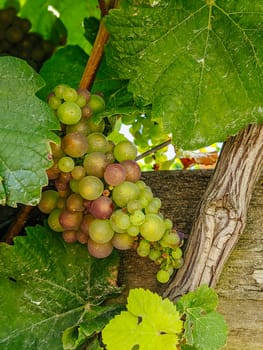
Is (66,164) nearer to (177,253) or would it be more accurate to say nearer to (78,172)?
(78,172)

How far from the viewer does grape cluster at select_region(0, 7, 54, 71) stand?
1.66 m

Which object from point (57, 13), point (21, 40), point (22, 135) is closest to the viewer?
point (22, 135)

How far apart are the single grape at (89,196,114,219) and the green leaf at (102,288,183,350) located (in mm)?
124

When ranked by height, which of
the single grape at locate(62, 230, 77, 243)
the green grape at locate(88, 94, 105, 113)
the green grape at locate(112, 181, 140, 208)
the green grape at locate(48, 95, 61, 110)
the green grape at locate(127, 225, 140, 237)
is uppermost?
the green grape at locate(88, 94, 105, 113)

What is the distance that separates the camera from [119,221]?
108cm

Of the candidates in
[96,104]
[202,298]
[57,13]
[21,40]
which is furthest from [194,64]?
[57,13]

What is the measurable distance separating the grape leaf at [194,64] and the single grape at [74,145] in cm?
15

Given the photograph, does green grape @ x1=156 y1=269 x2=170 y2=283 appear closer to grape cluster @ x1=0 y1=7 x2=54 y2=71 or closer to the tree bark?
the tree bark

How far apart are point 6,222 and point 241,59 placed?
52cm

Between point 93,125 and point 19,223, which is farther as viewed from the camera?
point 19,223

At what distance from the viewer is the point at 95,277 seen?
1.25 m

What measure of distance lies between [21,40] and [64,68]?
0.61 feet

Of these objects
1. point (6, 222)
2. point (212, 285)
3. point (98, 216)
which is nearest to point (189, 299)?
point (212, 285)

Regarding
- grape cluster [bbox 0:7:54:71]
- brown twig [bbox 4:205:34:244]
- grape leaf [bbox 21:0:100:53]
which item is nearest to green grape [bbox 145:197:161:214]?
brown twig [bbox 4:205:34:244]
